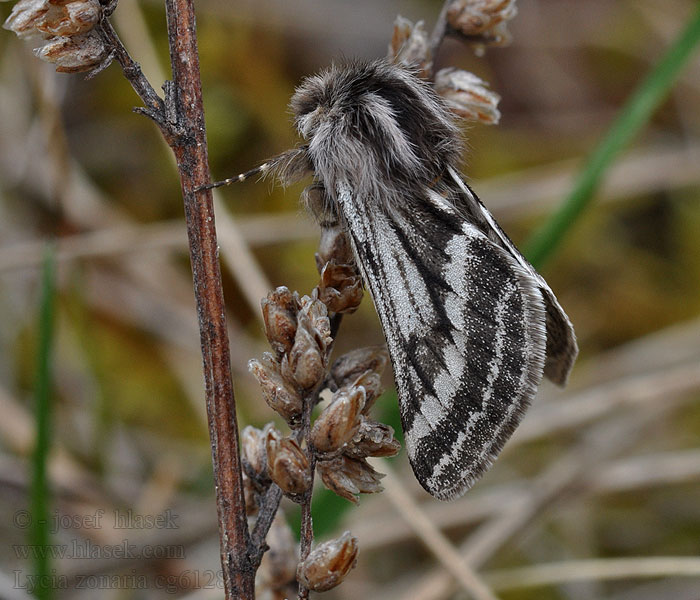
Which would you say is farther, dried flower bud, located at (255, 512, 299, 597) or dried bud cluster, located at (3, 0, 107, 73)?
dried flower bud, located at (255, 512, 299, 597)

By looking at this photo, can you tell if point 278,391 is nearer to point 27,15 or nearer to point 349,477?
point 349,477

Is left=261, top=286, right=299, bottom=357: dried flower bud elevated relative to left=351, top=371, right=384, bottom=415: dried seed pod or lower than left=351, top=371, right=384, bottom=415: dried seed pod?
elevated

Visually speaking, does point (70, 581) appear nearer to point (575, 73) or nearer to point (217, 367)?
point (217, 367)

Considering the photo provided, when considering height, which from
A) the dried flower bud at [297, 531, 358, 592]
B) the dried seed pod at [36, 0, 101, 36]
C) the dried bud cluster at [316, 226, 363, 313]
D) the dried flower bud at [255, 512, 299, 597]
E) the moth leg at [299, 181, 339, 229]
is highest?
the dried seed pod at [36, 0, 101, 36]

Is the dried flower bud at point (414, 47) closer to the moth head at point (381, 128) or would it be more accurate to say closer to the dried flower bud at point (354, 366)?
the moth head at point (381, 128)

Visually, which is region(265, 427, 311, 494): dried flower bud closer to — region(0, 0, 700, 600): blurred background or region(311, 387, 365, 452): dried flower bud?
region(311, 387, 365, 452): dried flower bud

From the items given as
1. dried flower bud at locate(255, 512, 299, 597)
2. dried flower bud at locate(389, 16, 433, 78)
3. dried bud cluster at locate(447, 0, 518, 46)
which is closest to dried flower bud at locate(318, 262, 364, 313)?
dried flower bud at locate(255, 512, 299, 597)

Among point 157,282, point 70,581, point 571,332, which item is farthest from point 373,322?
point 571,332

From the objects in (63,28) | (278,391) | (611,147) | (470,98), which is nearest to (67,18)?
(63,28)
